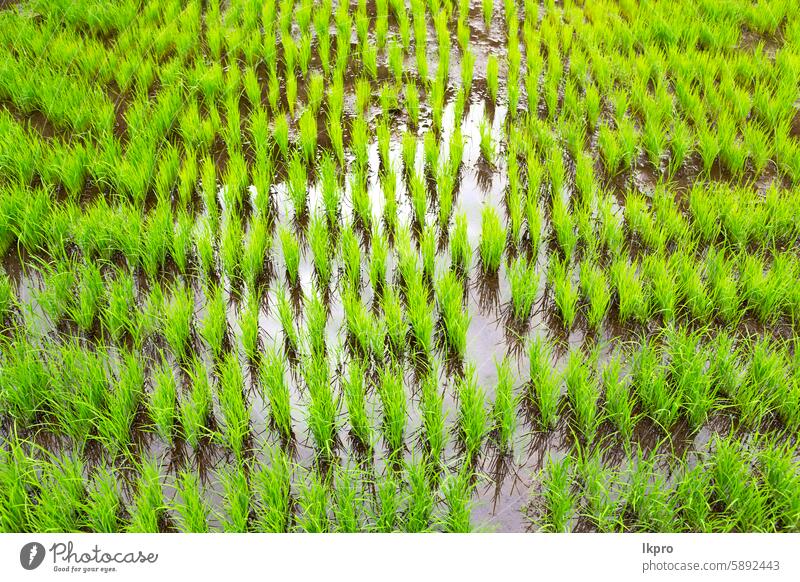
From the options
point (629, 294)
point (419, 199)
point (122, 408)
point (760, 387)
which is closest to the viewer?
point (122, 408)

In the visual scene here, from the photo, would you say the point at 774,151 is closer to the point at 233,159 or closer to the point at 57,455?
the point at 233,159

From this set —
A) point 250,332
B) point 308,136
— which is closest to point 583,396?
point 250,332

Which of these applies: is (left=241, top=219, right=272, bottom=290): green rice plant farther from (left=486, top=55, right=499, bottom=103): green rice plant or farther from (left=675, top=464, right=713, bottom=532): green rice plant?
(left=486, top=55, right=499, bottom=103): green rice plant

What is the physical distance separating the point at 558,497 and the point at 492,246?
1083mm

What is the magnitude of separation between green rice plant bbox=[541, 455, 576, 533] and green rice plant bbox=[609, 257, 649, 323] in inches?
28.0

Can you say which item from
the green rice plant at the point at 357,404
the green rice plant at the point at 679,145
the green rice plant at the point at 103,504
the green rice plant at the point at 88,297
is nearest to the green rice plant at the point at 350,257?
the green rice plant at the point at 357,404

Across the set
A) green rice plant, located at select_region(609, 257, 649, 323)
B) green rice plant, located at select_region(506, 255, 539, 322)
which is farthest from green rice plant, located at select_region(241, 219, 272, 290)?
green rice plant, located at select_region(609, 257, 649, 323)

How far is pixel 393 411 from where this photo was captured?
1.89m

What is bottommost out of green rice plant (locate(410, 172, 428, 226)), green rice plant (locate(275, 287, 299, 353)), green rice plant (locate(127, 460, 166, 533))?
green rice plant (locate(127, 460, 166, 533))

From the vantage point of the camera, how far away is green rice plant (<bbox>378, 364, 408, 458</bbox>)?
1880 millimetres

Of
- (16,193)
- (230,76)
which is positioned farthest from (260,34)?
(16,193)

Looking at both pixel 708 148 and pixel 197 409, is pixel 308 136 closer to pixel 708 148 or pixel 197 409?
pixel 197 409

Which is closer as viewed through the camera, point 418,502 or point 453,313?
point 418,502

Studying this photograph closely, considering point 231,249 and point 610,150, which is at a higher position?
point 610,150
